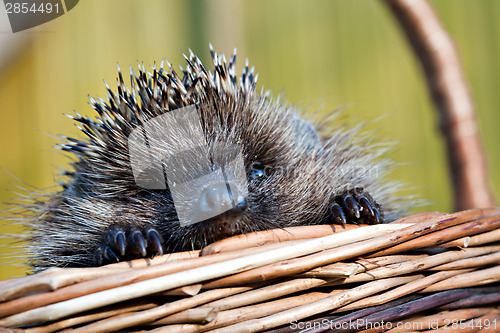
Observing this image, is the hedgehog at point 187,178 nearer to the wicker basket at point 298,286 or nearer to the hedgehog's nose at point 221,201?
the hedgehog's nose at point 221,201

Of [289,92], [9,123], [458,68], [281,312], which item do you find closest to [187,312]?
[281,312]

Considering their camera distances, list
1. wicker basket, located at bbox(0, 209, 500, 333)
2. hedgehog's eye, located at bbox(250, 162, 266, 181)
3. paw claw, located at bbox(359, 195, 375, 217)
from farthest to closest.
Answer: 1. hedgehog's eye, located at bbox(250, 162, 266, 181)
2. paw claw, located at bbox(359, 195, 375, 217)
3. wicker basket, located at bbox(0, 209, 500, 333)

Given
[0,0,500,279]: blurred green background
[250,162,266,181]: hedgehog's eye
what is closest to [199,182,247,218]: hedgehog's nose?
[250,162,266,181]: hedgehog's eye

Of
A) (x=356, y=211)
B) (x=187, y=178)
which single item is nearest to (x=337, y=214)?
(x=356, y=211)

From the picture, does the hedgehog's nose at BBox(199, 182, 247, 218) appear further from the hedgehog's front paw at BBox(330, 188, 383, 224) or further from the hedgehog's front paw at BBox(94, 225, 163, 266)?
the hedgehog's front paw at BBox(330, 188, 383, 224)

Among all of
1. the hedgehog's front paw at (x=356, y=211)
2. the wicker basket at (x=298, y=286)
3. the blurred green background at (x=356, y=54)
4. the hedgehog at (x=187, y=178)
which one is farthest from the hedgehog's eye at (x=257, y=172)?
the blurred green background at (x=356, y=54)

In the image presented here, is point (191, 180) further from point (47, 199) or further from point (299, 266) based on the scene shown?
point (47, 199)

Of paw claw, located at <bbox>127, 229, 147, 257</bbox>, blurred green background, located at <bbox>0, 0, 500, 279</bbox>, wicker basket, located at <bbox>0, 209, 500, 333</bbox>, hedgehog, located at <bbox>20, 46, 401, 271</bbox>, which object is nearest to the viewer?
wicker basket, located at <bbox>0, 209, 500, 333</bbox>

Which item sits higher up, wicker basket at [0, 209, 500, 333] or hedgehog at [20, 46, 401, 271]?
hedgehog at [20, 46, 401, 271]

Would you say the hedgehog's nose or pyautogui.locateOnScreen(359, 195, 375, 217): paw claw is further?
pyautogui.locateOnScreen(359, 195, 375, 217): paw claw
